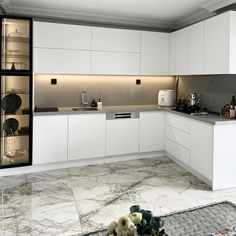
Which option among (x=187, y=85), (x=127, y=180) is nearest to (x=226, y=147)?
(x=127, y=180)

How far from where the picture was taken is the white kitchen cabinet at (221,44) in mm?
2990

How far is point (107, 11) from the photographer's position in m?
3.97

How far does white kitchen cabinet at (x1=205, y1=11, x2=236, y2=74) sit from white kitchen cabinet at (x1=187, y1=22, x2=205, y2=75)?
0.13 metres

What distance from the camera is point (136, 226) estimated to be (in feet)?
3.33

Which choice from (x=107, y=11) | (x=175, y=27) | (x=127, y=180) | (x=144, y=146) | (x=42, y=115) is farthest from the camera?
(x=175, y=27)

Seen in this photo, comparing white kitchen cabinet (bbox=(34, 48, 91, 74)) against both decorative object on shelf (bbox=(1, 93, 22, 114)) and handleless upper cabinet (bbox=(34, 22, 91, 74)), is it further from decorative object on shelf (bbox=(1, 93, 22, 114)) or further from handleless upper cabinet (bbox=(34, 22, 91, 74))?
decorative object on shelf (bbox=(1, 93, 22, 114))

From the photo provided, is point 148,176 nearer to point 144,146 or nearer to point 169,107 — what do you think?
point 144,146

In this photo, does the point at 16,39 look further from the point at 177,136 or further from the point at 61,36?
the point at 177,136

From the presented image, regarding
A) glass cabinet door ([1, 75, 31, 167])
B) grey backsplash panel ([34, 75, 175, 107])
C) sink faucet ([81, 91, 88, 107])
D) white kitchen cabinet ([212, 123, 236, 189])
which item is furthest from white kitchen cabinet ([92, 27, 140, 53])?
white kitchen cabinet ([212, 123, 236, 189])

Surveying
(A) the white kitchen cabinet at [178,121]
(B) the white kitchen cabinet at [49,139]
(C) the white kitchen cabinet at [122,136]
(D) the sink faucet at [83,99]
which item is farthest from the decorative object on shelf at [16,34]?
(A) the white kitchen cabinet at [178,121]

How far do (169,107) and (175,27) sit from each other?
156cm

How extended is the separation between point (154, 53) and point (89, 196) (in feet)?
9.02

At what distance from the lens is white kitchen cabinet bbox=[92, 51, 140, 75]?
4086 mm

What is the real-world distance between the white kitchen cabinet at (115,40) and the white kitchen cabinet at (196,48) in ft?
3.01
